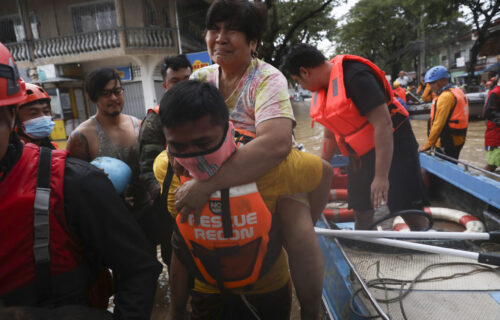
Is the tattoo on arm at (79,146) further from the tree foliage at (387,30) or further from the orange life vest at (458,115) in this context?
the tree foliage at (387,30)

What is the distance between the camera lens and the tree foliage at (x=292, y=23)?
52.1ft

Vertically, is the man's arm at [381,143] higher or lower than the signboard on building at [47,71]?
lower

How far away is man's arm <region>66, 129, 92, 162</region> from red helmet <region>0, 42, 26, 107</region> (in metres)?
1.43

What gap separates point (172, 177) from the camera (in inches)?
57.2

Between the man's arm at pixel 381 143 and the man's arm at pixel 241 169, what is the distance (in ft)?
3.93

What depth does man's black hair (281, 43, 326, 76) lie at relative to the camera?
8.30 feet

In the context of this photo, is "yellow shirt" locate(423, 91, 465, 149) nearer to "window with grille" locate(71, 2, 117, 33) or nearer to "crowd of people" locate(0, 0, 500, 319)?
"crowd of people" locate(0, 0, 500, 319)

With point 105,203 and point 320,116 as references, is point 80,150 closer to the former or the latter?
point 105,203

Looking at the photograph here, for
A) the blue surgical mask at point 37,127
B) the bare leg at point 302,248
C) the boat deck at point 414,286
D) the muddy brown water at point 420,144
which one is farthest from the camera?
the muddy brown water at point 420,144

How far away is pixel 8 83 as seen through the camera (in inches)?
38.0

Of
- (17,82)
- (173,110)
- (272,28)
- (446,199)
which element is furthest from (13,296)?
(272,28)

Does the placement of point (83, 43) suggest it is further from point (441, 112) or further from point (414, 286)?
point (414, 286)

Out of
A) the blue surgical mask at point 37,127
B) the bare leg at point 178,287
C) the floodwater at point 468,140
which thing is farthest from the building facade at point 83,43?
the bare leg at point 178,287

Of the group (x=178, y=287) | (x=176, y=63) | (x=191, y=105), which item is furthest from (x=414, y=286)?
(x=176, y=63)
